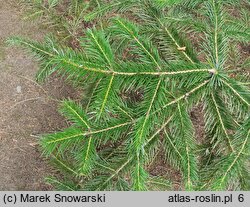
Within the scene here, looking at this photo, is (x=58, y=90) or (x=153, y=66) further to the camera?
(x=58, y=90)

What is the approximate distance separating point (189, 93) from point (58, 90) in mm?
1615

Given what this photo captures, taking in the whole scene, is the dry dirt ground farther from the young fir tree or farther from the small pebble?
the young fir tree

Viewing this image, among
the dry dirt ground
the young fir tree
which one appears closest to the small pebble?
the dry dirt ground

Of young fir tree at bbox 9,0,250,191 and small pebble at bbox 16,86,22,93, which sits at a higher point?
small pebble at bbox 16,86,22,93

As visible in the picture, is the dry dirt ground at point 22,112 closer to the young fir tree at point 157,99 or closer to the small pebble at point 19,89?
the small pebble at point 19,89

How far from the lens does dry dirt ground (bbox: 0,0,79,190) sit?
291 centimetres

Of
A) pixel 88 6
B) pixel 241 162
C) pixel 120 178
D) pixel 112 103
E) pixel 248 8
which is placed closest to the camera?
pixel 112 103

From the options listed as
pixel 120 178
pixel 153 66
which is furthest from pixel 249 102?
pixel 120 178

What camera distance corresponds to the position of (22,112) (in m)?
2.98

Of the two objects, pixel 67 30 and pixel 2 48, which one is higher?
pixel 67 30

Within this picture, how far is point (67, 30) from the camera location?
3.12 meters

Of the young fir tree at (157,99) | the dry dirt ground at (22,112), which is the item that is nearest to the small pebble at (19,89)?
the dry dirt ground at (22,112)

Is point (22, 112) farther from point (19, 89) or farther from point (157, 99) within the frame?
point (157, 99)

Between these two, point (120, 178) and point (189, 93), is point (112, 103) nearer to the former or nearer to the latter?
point (189, 93)
